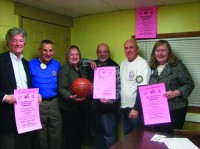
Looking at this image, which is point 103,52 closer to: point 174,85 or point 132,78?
point 132,78

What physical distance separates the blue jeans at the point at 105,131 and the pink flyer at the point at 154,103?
0.89 metres

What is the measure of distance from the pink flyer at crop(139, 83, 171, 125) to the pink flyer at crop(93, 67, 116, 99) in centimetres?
57

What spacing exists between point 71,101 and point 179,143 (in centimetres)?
139

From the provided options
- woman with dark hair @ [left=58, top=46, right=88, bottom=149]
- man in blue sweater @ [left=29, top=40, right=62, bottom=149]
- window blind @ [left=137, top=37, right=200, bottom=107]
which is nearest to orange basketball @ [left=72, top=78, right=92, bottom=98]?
woman with dark hair @ [left=58, top=46, right=88, bottom=149]

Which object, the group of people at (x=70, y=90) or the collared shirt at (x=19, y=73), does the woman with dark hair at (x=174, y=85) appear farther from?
the collared shirt at (x=19, y=73)

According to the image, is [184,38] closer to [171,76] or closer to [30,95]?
[171,76]

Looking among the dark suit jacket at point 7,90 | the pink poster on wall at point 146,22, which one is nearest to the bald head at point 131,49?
the pink poster on wall at point 146,22

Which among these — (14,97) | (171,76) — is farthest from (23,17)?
(171,76)

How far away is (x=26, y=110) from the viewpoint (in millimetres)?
2217

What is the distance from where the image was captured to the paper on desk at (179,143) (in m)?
1.57

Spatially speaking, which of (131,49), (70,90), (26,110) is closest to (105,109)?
(70,90)

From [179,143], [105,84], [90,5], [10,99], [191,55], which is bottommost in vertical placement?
[179,143]

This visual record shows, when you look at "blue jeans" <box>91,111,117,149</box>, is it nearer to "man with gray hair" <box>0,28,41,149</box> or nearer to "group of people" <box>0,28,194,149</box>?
"group of people" <box>0,28,194,149</box>

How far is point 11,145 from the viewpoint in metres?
2.24
